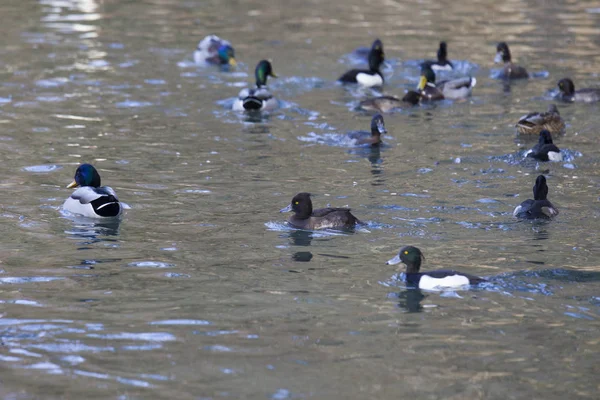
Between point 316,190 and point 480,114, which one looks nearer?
point 316,190

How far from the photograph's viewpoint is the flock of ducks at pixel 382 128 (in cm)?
1186

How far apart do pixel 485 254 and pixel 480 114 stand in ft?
32.4

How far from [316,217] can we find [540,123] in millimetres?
7477

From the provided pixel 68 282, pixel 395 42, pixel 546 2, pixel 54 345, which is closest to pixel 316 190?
pixel 68 282

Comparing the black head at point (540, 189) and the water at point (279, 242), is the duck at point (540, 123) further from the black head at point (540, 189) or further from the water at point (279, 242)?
the black head at point (540, 189)

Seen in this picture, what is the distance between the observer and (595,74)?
26.1 m

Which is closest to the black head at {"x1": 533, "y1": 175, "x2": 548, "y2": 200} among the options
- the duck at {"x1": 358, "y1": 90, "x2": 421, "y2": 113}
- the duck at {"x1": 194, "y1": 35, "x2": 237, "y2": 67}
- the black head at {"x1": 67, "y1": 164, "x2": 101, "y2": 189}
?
the black head at {"x1": 67, "y1": 164, "x2": 101, "y2": 189}

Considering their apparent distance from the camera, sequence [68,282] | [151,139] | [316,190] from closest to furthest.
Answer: [68,282], [316,190], [151,139]

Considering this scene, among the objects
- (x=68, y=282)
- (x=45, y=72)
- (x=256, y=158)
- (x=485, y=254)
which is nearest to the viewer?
(x=68, y=282)

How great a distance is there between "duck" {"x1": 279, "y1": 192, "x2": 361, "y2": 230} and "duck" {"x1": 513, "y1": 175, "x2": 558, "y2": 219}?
224cm

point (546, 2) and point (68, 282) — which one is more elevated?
point (546, 2)

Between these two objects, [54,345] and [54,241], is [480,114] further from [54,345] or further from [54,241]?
[54,345]

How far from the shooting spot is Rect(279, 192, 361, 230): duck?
547 inches

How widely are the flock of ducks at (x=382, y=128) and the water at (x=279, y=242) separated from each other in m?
0.22
